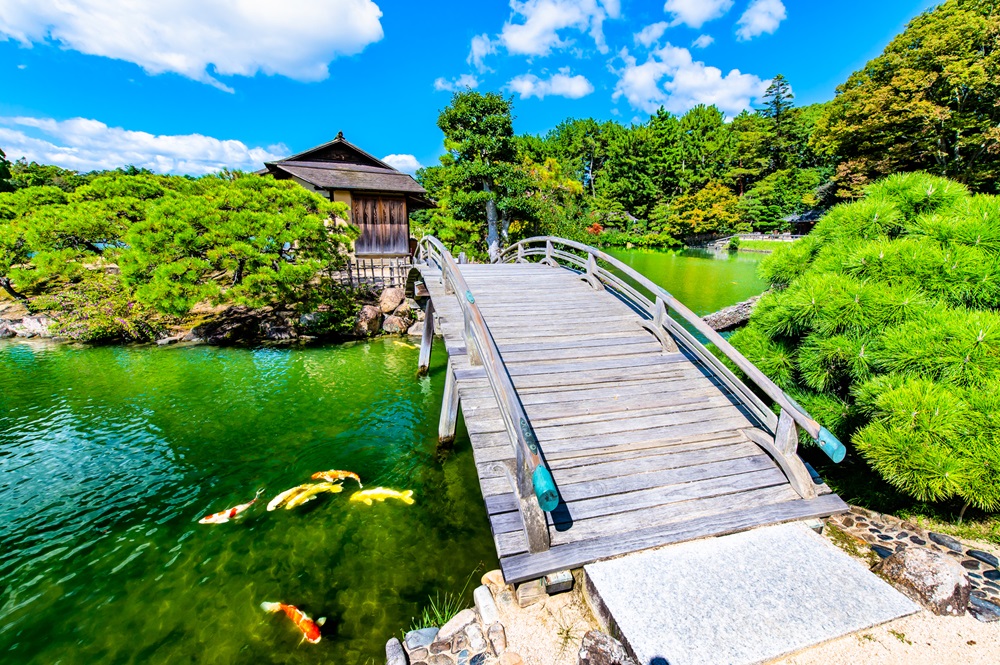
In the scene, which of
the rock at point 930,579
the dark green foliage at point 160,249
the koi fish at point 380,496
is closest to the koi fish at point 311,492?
the koi fish at point 380,496

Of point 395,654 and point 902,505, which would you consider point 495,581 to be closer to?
point 395,654

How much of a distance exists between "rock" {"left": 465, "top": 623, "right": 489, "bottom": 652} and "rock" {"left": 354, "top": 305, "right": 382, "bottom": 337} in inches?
535

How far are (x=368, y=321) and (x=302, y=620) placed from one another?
12.5 metres

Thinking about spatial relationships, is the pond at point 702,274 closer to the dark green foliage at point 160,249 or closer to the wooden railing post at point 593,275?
the wooden railing post at point 593,275

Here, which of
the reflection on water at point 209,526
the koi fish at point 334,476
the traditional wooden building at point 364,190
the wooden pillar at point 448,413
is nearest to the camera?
the reflection on water at point 209,526

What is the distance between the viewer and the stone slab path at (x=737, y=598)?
116 inches

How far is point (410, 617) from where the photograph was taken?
4488 mm

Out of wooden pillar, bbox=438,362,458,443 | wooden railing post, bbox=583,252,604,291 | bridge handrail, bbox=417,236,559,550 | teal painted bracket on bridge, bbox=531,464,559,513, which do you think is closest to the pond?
wooden railing post, bbox=583,252,604,291

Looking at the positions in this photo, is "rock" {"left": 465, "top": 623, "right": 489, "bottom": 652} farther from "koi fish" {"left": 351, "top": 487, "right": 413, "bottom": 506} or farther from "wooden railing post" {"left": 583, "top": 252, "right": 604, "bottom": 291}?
"wooden railing post" {"left": 583, "top": 252, "right": 604, "bottom": 291}

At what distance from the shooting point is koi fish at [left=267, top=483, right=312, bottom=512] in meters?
6.30

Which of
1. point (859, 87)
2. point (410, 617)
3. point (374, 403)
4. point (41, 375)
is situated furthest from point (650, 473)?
point (859, 87)

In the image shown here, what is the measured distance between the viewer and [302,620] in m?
4.36

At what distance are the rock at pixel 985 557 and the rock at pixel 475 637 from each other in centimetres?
449

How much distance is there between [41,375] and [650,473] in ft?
52.4
